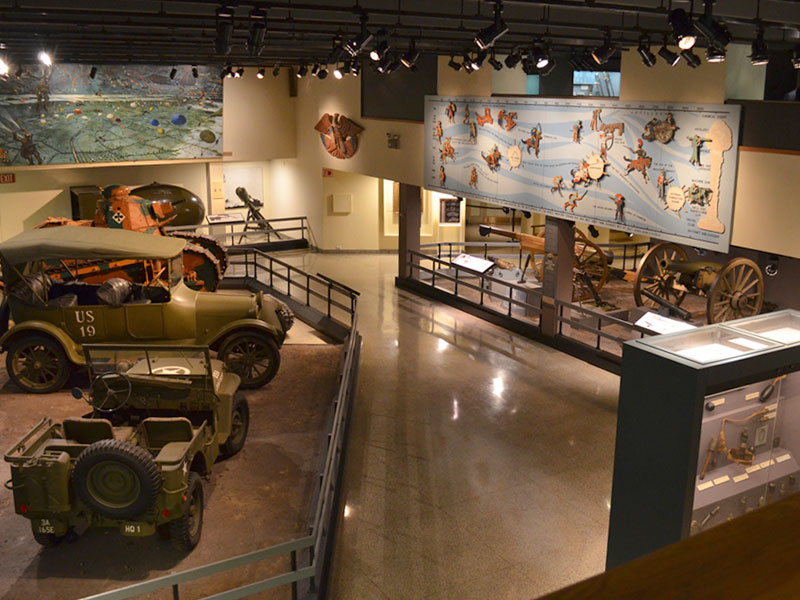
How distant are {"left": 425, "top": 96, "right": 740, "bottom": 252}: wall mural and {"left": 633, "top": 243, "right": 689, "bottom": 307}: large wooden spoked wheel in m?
1.87

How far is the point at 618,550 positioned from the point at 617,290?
39.6 feet

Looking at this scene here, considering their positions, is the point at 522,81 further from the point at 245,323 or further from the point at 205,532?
the point at 205,532

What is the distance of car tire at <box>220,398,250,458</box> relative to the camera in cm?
932

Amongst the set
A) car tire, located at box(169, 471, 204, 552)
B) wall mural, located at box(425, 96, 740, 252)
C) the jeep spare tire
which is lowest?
car tire, located at box(169, 471, 204, 552)

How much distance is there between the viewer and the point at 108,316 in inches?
444

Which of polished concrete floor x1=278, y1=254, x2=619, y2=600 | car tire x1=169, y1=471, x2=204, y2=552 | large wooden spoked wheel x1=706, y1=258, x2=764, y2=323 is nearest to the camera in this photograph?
car tire x1=169, y1=471, x2=204, y2=552

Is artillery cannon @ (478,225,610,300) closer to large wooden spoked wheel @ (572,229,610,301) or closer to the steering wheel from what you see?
large wooden spoked wheel @ (572,229,610,301)

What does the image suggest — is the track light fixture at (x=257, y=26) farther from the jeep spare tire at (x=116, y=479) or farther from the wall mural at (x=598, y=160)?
the wall mural at (x=598, y=160)

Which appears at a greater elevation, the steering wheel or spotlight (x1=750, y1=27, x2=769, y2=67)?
spotlight (x1=750, y1=27, x2=769, y2=67)

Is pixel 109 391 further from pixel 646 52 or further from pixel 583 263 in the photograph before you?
pixel 583 263

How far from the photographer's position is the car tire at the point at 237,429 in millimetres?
9320

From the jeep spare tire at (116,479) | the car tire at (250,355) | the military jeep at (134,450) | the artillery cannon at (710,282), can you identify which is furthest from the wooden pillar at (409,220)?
the jeep spare tire at (116,479)

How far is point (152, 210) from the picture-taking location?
55.4 ft

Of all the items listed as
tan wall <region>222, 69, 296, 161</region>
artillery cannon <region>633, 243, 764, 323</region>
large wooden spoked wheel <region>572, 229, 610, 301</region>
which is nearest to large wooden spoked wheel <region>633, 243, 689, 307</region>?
artillery cannon <region>633, 243, 764, 323</region>
